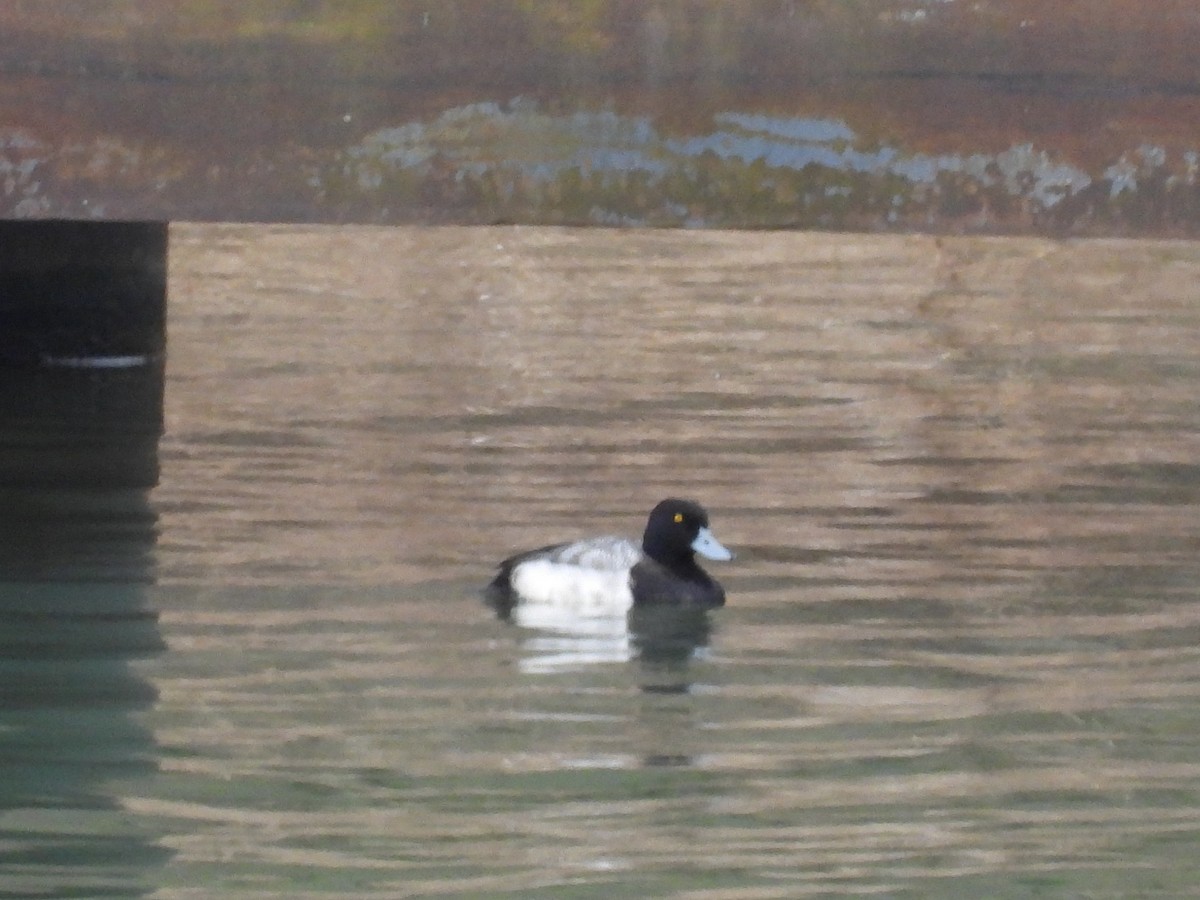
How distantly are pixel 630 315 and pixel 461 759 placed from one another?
12.2 meters

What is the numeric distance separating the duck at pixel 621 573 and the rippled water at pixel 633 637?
0.16 meters

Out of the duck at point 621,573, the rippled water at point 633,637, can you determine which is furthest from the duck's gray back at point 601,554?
the rippled water at point 633,637

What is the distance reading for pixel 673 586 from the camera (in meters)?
9.62

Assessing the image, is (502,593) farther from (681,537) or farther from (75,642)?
(75,642)

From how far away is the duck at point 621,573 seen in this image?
9141mm

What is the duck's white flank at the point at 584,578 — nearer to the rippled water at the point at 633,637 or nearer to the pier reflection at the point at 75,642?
the rippled water at the point at 633,637

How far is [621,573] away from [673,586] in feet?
0.72

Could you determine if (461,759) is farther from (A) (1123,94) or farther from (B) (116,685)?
(A) (1123,94)

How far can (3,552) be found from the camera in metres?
9.81

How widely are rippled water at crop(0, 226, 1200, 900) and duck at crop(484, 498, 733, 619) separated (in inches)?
6.4

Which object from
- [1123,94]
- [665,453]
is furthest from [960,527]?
[1123,94]

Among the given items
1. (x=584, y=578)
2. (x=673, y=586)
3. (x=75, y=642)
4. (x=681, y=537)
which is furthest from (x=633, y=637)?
(x=75, y=642)

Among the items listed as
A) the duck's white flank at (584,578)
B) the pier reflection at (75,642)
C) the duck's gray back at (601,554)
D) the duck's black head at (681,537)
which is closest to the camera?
the pier reflection at (75,642)

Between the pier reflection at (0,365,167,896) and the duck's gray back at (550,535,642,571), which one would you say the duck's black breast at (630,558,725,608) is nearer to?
the duck's gray back at (550,535,642,571)
